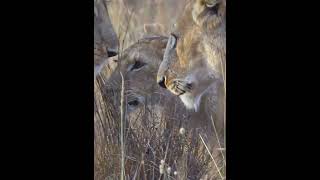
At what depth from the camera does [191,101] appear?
81.7 inches

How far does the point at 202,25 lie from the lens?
81.4 inches

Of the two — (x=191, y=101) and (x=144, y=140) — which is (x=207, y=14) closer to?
(x=191, y=101)

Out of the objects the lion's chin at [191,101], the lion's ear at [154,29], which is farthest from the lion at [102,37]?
the lion's chin at [191,101]

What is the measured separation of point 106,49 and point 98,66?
80mm

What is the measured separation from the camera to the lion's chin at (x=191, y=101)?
81.6 inches

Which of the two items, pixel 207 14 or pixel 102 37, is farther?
pixel 102 37

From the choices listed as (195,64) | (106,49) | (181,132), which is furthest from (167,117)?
(106,49)

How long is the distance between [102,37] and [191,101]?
46cm

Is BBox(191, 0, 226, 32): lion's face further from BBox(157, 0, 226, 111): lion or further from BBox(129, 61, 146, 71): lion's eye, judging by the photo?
BBox(129, 61, 146, 71): lion's eye

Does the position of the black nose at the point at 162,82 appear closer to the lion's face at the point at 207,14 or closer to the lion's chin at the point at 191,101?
the lion's chin at the point at 191,101

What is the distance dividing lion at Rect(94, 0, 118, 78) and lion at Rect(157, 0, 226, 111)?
0.80 ft

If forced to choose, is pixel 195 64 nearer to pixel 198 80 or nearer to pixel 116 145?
pixel 198 80

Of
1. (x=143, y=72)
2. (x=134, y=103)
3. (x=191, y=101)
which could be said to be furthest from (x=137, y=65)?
(x=191, y=101)

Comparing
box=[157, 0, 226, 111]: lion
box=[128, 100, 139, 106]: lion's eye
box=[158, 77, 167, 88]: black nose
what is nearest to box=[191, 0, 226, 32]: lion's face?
box=[157, 0, 226, 111]: lion
